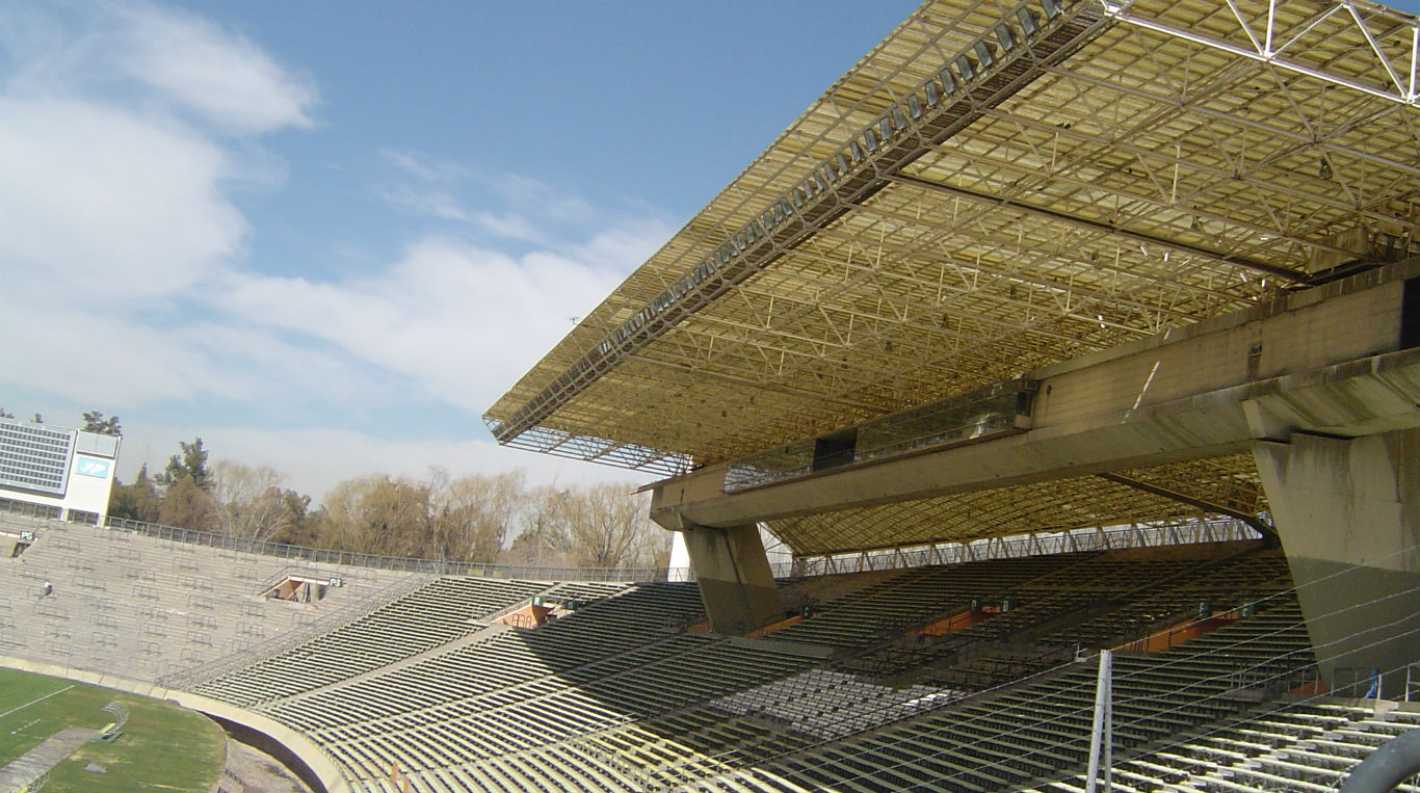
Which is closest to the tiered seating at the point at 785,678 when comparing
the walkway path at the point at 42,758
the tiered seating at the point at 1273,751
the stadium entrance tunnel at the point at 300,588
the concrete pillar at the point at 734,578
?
the tiered seating at the point at 1273,751

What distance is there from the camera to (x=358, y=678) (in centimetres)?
4400

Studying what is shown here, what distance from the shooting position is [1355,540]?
16891mm

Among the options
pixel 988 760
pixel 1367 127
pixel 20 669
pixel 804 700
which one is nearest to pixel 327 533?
pixel 20 669

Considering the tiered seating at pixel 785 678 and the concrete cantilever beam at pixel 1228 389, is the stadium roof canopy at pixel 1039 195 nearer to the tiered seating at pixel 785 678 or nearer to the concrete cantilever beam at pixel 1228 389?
the concrete cantilever beam at pixel 1228 389

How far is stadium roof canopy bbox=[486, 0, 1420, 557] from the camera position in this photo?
14.1 m

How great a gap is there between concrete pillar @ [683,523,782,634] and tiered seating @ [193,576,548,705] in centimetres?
1302

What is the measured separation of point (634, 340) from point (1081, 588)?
1421 centimetres

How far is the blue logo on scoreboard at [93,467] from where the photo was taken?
7294 cm

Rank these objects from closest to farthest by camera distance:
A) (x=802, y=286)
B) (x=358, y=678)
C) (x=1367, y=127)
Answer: (x=1367, y=127), (x=802, y=286), (x=358, y=678)

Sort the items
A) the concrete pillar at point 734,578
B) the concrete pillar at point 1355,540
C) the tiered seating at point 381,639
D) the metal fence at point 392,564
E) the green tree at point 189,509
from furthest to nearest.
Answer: the green tree at point 189,509
the metal fence at point 392,564
the tiered seating at point 381,639
the concrete pillar at point 734,578
the concrete pillar at point 1355,540

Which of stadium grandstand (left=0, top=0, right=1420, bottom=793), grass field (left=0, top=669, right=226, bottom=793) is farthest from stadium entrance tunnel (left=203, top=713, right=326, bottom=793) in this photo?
grass field (left=0, top=669, right=226, bottom=793)

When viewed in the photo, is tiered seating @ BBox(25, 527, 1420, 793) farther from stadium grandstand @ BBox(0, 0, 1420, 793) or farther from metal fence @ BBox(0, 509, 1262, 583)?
metal fence @ BBox(0, 509, 1262, 583)

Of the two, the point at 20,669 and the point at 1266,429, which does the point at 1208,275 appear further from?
the point at 20,669

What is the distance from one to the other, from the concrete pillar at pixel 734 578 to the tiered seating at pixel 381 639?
13.0 meters
